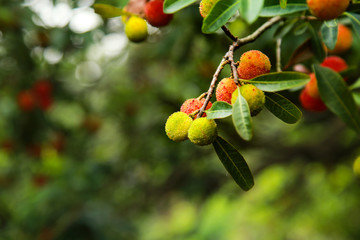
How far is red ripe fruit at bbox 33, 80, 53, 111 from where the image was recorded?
112 inches

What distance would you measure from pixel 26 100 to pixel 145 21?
221cm

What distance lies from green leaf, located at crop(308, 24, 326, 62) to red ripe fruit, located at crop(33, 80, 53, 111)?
232 cm

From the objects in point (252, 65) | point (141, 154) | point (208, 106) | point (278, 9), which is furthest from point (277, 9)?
point (141, 154)

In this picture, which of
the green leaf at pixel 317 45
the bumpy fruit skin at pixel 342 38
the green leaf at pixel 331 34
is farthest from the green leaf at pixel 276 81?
the bumpy fruit skin at pixel 342 38

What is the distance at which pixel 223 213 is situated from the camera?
252 cm

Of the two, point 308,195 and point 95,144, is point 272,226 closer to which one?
point 308,195

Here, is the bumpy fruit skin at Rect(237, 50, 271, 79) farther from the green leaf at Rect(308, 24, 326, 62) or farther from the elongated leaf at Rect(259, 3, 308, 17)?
the green leaf at Rect(308, 24, 326, 62)

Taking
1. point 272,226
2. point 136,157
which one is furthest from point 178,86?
point 272,226

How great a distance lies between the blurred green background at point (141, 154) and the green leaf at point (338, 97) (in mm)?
771

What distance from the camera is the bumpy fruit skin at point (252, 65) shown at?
0.70m

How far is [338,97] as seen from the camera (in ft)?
2.12

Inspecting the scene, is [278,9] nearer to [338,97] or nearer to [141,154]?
[338,97]

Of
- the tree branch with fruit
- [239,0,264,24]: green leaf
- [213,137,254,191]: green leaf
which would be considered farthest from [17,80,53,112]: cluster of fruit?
[239,0,264,24]: green leaf

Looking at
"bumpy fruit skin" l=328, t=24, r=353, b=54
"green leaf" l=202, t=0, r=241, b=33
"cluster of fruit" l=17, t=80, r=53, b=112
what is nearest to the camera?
"green leaf" l=202, t=0, r=241, b=33
